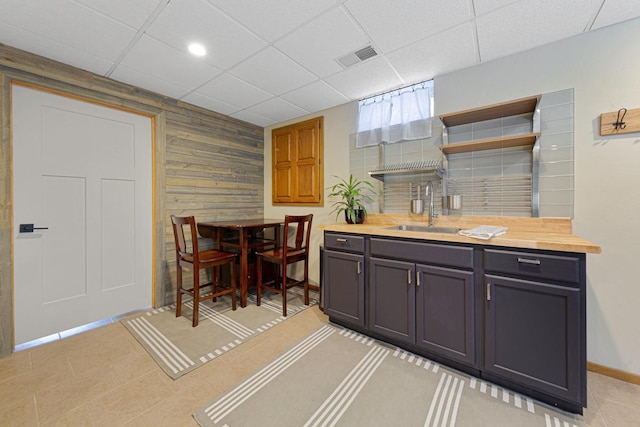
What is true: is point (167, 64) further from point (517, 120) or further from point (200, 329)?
point (517, 120)

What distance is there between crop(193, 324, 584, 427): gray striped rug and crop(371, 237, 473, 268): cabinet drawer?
77 centimetres

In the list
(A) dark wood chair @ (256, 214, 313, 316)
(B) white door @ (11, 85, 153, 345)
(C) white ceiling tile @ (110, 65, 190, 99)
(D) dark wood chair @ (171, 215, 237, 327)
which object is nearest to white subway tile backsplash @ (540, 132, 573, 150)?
(A) dark wood chair @ (256, 214, 313, 316)

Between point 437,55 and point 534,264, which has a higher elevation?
point 437,55

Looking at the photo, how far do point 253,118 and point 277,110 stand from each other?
50 cm

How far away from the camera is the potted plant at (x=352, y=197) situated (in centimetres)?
276

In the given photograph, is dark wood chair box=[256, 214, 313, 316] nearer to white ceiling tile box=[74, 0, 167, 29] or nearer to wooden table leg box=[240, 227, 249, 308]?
wooden table leg box=[240, 227, 249, 308]

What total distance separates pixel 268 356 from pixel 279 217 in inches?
85.7

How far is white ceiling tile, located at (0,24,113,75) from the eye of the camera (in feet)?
5.92

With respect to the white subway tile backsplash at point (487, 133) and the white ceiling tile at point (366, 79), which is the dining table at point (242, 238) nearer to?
the white ceiling tile at point (366, 79)

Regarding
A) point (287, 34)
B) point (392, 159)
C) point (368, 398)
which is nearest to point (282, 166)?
point (392, 159)

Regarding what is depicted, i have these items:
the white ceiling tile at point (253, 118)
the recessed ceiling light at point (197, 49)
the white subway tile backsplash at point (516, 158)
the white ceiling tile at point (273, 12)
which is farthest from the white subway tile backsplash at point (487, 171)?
the white ceiling tile at point (253, 118)

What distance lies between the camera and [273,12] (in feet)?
5.33

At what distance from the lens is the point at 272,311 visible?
9.07ft

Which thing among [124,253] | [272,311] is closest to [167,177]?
[124,253]
